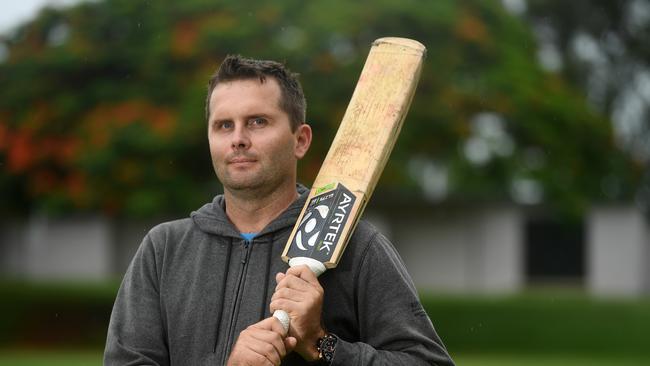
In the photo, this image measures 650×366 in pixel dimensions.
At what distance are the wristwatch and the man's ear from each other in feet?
1.64

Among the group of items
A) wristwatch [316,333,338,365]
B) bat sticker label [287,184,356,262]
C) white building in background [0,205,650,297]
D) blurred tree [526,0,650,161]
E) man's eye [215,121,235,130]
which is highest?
blurred tree [526,0,650,161]

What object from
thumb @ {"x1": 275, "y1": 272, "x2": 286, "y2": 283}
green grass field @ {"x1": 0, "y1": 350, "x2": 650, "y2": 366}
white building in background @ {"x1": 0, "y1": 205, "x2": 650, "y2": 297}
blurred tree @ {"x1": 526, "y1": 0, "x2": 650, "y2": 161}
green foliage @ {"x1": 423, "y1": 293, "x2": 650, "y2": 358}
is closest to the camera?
thumb @ {"x1": 275, "y1": 272, "x2": 286, "y2": 283}

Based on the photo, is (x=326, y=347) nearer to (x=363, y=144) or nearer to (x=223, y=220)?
(x=223, y=220)

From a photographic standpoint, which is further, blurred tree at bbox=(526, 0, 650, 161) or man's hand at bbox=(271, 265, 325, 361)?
blurred tree at bbox=(526, 0, 650, 161)

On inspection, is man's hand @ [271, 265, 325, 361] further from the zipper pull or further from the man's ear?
the man's ear

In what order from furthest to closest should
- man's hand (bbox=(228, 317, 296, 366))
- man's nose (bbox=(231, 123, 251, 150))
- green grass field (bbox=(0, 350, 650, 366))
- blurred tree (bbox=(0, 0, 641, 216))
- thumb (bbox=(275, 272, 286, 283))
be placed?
green grass field (bbox=(0, 350, 650, 366)), blurred tree (bbox=(0, 0, 641, 216)), man's nose (bbox=(231, 123, 251, 150)), thumb (bbox=(275, 272, 286, 283)), man's hand (bbox=(228, 317, 296, 366))

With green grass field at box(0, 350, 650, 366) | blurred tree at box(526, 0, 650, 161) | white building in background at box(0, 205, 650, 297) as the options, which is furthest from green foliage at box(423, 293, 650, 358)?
blurred tree at box(526, 0, 650, 161)

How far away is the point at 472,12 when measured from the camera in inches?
598

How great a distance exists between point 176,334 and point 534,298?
1810 cm

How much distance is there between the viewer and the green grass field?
45.6 feet

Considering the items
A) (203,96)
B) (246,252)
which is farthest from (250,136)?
(203,96)

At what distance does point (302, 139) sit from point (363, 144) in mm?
207

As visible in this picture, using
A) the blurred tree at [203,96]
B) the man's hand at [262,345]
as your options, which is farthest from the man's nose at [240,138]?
the blurred tree at [203,96]

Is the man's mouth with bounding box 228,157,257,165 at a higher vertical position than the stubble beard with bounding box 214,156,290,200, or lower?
higher
